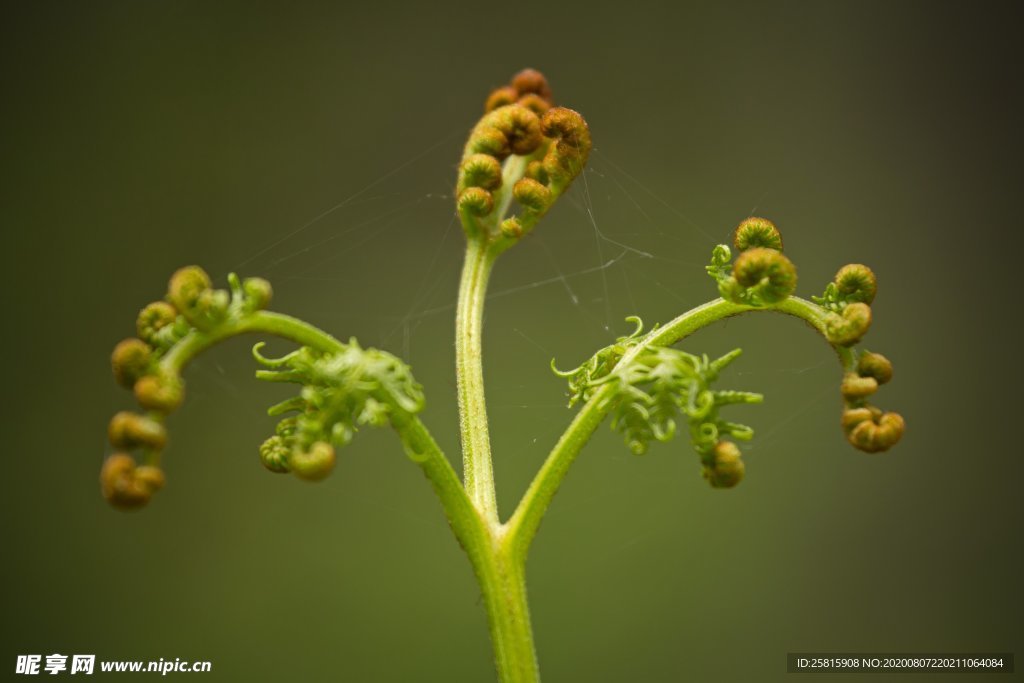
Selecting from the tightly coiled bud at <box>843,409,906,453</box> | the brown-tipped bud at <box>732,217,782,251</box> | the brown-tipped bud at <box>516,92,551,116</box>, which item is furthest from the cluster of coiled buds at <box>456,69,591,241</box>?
the tightly coiled bud at <box>843,409,906,453</box>

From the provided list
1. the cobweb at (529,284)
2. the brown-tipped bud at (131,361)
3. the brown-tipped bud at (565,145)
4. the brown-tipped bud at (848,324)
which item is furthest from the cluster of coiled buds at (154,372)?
the cobweb at (529,284)

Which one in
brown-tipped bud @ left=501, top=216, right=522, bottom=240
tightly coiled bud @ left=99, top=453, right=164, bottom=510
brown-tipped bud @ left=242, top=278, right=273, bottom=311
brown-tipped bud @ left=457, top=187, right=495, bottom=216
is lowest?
tightly coiled bud @ left=99, top=453, right=164, bottom=510

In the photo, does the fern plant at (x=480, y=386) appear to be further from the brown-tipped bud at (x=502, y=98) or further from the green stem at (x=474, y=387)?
the brown-tipped bud at (x=502, y=98)

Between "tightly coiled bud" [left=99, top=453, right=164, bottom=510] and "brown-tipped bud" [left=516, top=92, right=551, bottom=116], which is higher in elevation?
"brown-tipped bud" [left=516, top=92, right=551, bottom=116]

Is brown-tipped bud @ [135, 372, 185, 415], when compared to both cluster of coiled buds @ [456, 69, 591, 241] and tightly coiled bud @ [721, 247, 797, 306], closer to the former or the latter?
cluster of coiled buds @ [456, 69, 591, 241]

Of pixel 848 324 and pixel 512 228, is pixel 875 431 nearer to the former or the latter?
pixel 848 324

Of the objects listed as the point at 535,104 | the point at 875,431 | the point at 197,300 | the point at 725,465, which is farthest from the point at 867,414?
the point at 197,300
